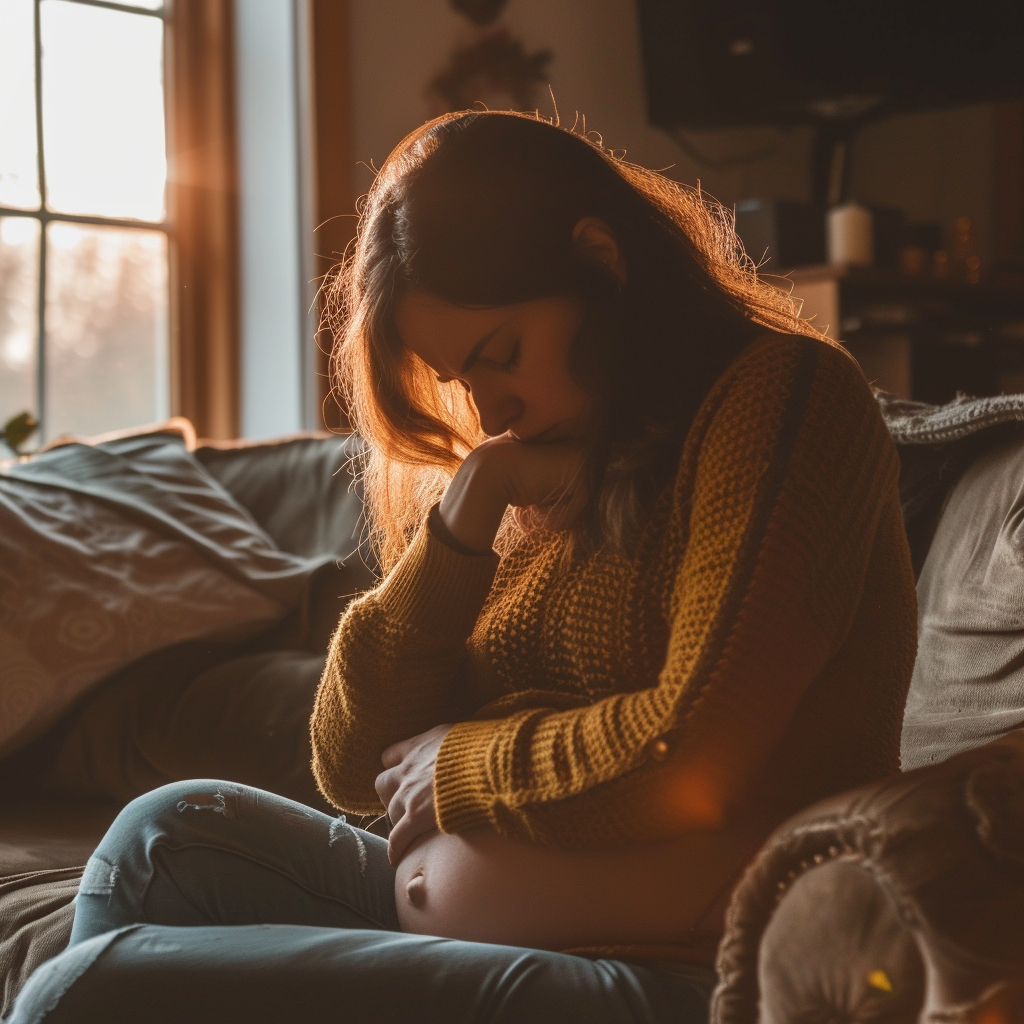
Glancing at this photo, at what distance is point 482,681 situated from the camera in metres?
1.01

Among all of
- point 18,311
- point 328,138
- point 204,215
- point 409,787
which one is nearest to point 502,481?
point 409,787

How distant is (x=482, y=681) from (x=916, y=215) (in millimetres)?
2910

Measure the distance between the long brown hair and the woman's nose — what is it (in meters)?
0.07

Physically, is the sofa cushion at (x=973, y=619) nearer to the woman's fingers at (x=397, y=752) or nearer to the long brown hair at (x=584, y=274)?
the long brown hair at (x=584, y=274)

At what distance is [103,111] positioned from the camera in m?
2.56

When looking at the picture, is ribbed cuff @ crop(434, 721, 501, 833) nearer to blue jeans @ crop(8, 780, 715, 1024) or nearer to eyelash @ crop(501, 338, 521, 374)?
blue jeans @ crop(8, 780, 715, 1024)

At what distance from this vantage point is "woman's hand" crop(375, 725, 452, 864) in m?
0.92

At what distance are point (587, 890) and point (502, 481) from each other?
1.11 feet

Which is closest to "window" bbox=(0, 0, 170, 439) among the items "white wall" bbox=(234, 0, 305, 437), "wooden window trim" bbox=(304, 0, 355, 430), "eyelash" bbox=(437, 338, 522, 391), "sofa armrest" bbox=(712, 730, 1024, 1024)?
"white wall" bbox=(234, 0, 305, 437)

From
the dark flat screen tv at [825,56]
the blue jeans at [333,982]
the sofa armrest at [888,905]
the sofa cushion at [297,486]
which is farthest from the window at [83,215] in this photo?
the sofa armrest at [888,905]

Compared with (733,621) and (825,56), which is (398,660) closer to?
(733,621)

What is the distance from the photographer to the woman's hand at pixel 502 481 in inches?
38.0

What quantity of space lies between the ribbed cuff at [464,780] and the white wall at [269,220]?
5.83ft

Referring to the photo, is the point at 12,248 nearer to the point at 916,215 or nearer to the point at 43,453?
the point at 43,453
